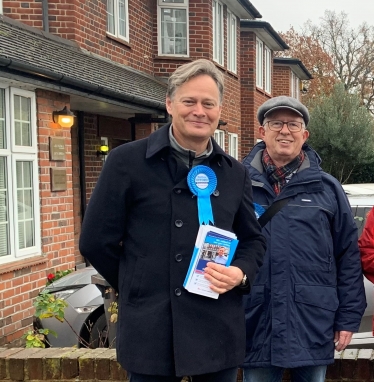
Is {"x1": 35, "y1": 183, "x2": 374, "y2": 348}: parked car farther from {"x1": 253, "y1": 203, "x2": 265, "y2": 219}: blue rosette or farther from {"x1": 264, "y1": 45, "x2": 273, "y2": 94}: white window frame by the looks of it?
{"x1": 264, "y1": 45, "x2": 273, "y2": 94}: white window frame

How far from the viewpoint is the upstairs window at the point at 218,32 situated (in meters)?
13.4

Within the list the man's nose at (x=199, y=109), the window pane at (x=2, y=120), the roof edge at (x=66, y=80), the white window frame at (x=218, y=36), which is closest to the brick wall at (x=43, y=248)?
the roof edge at (x=66, y=80)

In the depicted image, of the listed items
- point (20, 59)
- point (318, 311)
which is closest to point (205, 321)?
point (318, 311)

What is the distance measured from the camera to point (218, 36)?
1384cm

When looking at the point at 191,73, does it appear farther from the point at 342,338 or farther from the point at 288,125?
the point at 342,338

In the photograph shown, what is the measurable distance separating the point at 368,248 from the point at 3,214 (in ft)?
15.5

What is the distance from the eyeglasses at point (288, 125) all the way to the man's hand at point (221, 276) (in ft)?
2.77

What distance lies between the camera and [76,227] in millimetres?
10234

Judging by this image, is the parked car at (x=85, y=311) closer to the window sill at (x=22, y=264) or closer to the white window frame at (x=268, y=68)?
the window sill at (x=22, y=264)

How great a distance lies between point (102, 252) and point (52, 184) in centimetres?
513

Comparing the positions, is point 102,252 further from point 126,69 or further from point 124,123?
point 124,123

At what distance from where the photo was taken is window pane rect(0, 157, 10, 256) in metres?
6.41

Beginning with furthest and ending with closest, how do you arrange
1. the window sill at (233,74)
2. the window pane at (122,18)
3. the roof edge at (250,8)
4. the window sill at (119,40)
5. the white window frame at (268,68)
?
the white window frame at (268,68)
the window sill at (233,74)
the roof edge at (250,8)
the window pane at (122,18)
the window sill at (119,40)

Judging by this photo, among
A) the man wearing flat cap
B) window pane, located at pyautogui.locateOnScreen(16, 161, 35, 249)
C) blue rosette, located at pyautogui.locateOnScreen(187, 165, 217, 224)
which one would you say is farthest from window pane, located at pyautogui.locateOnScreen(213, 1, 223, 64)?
blue rosette, located at pyautogui.locateOnScreen(187, 165, 217, 224)
